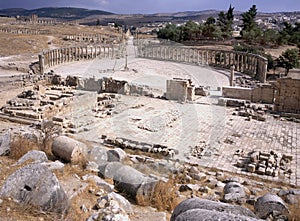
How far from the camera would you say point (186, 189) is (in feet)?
32.6

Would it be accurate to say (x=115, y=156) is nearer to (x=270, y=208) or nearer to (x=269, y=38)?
(x=270, y=208)

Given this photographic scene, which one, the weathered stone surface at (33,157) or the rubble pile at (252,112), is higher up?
the weathered stone surface at (33,157)

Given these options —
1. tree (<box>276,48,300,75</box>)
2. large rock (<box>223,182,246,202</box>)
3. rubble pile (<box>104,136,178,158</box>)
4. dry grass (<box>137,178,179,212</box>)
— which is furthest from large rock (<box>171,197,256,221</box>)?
tree (<box>276,48,300,75</box>)

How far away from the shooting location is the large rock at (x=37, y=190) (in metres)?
5.86

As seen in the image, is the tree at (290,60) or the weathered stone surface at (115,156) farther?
Answer: the tree at (290,60)

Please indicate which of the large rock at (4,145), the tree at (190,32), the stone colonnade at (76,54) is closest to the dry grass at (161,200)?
the large rock at (4,145)

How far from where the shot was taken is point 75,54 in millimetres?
47781

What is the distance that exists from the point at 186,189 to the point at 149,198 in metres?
2.47

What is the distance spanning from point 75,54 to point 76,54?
54 centimetres

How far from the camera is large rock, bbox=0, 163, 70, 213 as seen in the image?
19.2 ft

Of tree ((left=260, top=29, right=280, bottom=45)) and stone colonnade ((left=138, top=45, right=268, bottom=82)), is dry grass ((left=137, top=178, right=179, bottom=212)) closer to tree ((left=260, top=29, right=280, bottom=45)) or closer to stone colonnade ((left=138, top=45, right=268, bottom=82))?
stone colonnade ((left=138, top=45, right=268, bottom=82))

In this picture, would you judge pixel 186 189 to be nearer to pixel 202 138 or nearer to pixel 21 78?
pixel 202 138

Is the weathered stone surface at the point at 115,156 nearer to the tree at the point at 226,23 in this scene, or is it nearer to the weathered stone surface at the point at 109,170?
the weathered stone surface at the point at 109,170

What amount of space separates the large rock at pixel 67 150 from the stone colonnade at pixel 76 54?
93.0ft
